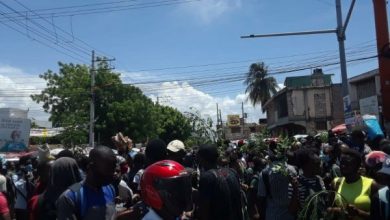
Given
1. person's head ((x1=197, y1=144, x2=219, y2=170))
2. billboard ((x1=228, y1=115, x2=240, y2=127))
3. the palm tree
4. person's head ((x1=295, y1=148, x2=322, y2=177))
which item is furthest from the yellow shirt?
billboard ((x1=228, y1=115, x2=240, y2=127))

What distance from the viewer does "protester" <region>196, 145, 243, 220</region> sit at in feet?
16.2

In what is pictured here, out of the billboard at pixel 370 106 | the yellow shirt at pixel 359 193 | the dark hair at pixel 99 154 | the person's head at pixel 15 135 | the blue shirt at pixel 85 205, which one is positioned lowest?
the yellow shirt at pixel 359 193

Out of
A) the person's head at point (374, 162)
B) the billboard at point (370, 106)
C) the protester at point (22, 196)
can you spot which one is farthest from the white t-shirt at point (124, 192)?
the billboard at point (370, 106)

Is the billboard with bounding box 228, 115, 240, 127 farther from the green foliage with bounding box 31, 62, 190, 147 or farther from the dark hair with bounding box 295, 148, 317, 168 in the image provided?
the dark hair with bounding box 295, 148, 317, 168

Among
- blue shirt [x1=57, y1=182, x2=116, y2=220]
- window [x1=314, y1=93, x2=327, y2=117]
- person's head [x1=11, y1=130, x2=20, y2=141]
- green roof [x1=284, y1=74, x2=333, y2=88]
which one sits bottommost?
blue shirt [x1=57, y1=182, x2=116, y2=220]

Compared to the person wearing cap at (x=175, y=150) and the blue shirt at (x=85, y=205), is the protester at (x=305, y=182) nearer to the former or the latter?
the person wearing cap at (x=175, y=150)

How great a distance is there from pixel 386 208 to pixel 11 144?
26.2m

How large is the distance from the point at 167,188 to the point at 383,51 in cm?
2252

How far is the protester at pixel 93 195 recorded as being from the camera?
11.3ft

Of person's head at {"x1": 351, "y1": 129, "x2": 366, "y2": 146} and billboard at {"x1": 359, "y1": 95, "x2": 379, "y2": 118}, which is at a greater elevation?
billboard at {"x1": 359, "y1": 95, "x2": 379, "y2": 118}

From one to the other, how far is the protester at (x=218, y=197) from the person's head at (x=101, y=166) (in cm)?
154

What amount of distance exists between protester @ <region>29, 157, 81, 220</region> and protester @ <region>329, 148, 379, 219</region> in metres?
2.45

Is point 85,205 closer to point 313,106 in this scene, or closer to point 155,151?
point 155,151

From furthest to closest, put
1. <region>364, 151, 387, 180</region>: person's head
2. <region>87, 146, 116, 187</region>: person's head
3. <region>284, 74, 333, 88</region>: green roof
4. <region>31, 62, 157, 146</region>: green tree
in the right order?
<region>284, 74, 333, 88</region>: green roof
<region>31, 62, 157, 146</region>: green tree
<region>364, 151, 387, 180</region>: person's head
<region>87, 146, 116, 187</region>: person's head
